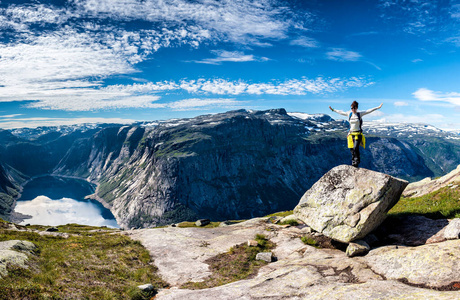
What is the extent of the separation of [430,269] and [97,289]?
20.8m

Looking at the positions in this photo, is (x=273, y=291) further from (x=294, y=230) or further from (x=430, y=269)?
(x=294, y=230)

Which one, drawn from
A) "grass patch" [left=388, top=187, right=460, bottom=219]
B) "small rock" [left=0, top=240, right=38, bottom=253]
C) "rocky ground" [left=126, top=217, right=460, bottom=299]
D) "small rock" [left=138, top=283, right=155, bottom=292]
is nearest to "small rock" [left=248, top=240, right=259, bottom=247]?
"rocky ground" [left=126, top=217, right=460, bottom=299]

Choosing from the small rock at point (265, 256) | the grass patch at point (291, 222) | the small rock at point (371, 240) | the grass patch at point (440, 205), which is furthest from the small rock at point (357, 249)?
the grass patch at point (291, 222)

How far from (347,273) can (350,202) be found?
320 inches

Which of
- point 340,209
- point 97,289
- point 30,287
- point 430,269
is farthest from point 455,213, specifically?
point 30,287

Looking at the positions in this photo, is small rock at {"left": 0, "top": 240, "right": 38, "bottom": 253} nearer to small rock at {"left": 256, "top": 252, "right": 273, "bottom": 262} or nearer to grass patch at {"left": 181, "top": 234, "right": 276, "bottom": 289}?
grass patch at {"left": 181, "top": 234, "right": 276, "bottom": 289}

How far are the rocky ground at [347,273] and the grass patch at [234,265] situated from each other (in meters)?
0.91

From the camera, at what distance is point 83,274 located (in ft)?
57.6

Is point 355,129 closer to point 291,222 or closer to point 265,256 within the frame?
point 265,256

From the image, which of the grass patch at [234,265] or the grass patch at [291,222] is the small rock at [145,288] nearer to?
the grass patch at [234,265]

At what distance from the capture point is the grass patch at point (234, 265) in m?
18.5

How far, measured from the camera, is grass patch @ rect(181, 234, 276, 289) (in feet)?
60.8

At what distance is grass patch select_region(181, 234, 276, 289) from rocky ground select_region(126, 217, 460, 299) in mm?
906

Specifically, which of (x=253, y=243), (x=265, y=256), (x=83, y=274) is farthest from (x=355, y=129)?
(x=83, y=274)
